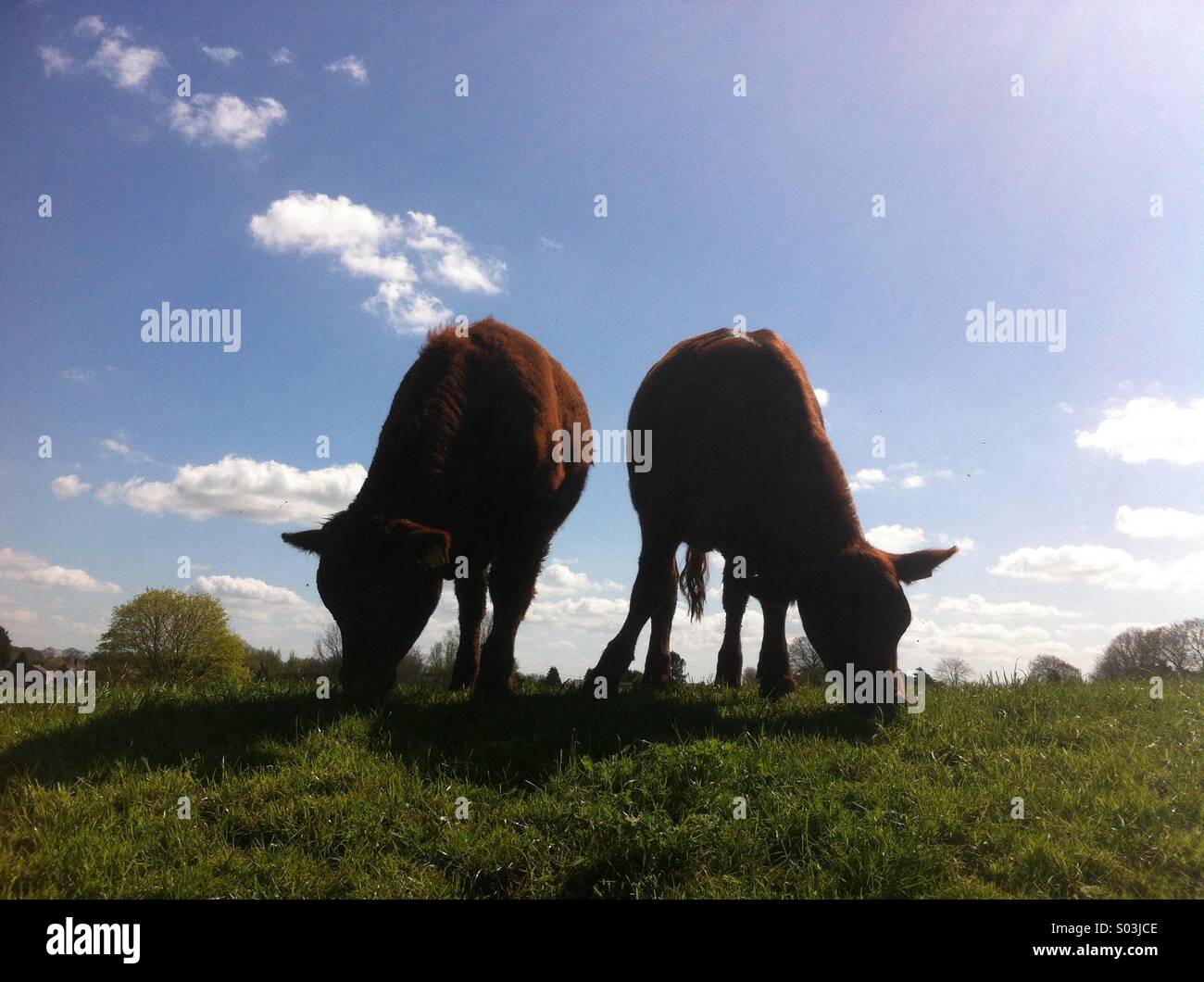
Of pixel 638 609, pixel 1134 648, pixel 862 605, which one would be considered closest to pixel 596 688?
pixel 638 609

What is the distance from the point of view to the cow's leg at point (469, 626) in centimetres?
904

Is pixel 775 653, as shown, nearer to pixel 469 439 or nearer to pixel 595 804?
pixel 469 439

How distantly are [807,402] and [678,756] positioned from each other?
4844 mm

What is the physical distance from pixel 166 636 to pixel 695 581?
29.6 m

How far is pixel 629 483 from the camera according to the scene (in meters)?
10.8

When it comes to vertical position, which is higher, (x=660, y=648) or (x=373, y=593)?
(x=373, y=593)

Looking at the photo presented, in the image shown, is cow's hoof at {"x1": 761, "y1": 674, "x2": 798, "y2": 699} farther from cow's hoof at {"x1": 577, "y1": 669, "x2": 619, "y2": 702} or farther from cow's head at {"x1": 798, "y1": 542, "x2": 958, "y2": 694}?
cow's hoof at {"x1": 577, "y1": 669, "x2": 619, "y2": 702}

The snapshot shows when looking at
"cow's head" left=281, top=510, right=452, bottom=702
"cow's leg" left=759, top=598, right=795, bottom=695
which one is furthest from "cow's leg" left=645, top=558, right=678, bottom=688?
"cow's head" left=281, top=510, right=452, bottom=702

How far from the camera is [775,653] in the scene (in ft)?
27.8

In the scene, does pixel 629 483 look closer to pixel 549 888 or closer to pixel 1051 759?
pixel 1051 759

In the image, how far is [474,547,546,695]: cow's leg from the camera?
7785mm

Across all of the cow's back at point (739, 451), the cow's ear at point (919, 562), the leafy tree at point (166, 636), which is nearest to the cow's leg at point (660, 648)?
the cow's back at point (739, 451)

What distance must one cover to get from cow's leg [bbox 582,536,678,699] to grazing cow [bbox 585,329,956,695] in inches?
0.6
